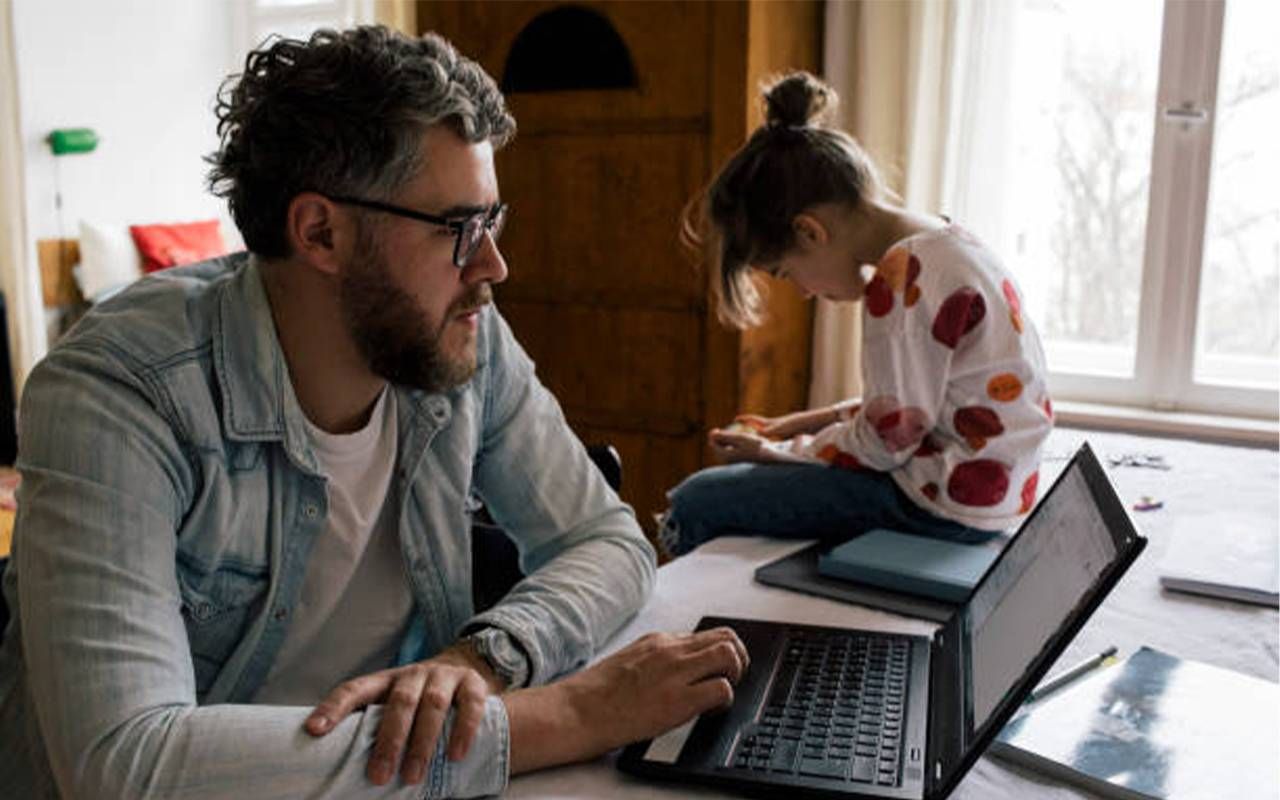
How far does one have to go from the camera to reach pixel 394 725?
0.85m

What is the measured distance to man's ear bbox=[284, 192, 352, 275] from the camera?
1104mm

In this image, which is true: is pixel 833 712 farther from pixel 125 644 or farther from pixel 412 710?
pixel 125 644

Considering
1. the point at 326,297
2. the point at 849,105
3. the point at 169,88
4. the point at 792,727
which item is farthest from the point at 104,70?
the point at 792,727

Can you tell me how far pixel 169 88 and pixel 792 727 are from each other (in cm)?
487

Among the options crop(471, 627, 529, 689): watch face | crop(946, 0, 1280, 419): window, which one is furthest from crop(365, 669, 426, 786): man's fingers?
crop(946, 0, 1280, 419): window

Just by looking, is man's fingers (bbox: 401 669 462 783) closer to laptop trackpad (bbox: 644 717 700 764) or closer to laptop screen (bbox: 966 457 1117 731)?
laptop trackpad (bbox: 644 717 700 764)

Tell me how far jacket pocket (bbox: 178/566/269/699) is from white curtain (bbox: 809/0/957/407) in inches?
83.6

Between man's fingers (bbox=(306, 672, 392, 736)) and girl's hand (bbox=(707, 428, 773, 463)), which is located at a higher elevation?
man's fingers (bbox=(306, 672, 392, 736))

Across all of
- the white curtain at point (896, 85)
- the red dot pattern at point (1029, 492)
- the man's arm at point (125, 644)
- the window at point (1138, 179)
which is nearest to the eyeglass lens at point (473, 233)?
the man's arm at point (125, 644)

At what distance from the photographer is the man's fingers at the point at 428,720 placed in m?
0.84

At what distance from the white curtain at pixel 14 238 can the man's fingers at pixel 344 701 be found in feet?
12.8

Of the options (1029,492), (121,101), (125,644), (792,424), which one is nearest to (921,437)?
(1029,492)

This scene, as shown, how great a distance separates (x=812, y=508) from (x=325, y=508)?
702mm

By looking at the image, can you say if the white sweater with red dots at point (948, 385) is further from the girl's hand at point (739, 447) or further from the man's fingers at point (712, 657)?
the man's fingers at point (712, 657)
